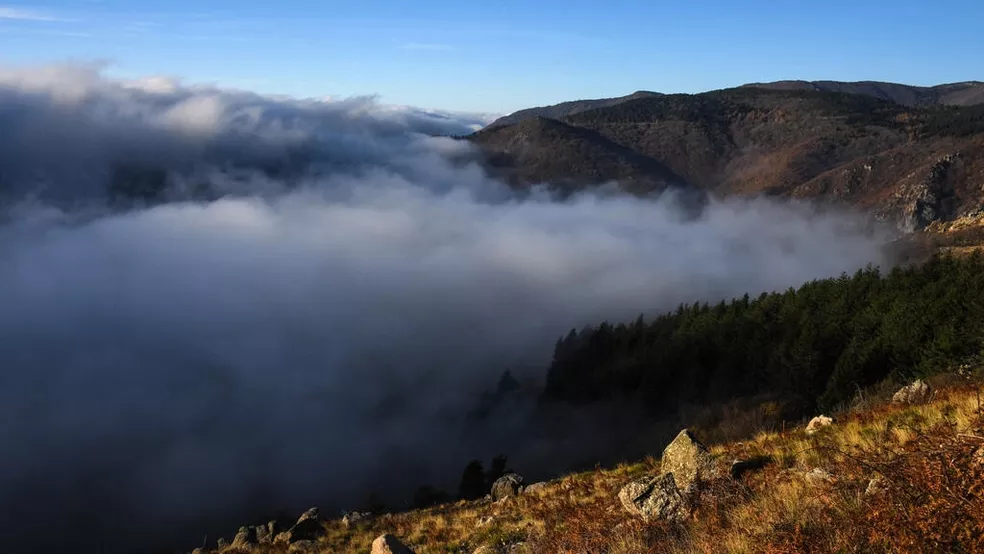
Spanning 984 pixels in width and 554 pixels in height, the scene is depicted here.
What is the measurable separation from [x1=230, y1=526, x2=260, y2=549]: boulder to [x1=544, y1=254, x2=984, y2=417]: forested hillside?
30.1 metres

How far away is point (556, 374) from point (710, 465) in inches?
3983

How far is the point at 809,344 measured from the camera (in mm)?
55156

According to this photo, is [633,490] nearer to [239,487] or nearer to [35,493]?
[239,487]

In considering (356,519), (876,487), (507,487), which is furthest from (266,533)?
(876,487)

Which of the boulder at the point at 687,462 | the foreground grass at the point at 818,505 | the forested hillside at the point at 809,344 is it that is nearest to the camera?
the foreground grass at the point at 818,505

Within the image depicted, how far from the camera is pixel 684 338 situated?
7931 cm

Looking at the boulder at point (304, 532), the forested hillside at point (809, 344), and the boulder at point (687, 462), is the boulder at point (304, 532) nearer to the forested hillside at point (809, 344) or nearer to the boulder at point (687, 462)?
the boulder at point (687, 462)

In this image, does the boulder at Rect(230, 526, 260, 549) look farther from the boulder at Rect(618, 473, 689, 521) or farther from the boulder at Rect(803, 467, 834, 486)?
the boulder at Rect(803, 467, 834, 486)

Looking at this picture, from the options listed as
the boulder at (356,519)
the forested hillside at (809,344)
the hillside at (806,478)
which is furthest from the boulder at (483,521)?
the forested hillside at (809,344)

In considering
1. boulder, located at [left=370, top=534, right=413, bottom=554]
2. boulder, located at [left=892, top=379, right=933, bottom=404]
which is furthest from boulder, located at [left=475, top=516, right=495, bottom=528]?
boulder, located at [left=892, top=379, right=933, bottom=404]

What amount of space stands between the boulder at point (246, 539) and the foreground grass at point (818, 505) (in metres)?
12.6

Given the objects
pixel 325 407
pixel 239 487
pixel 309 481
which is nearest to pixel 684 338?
pixel 309 481

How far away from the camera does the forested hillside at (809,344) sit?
4194cm

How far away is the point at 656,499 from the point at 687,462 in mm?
1945
